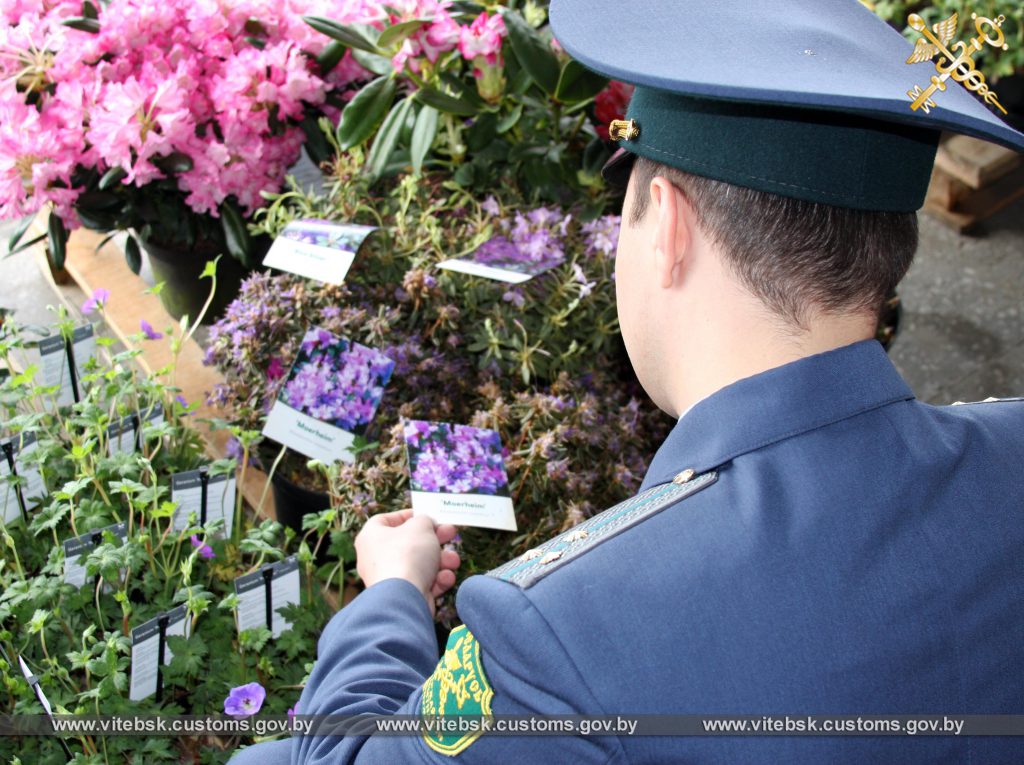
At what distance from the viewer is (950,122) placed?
70cm

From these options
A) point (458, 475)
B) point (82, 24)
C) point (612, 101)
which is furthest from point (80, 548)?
point (612, 101)

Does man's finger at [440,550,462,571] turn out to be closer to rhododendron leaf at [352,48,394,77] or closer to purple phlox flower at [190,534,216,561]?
purple phlox flower at [190,534,216,561]

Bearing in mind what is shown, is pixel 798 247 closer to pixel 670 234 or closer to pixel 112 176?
pixel 670 234

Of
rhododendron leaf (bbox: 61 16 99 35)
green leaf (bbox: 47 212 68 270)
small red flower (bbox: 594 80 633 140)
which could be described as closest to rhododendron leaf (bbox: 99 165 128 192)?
green leaf (bbox: 47 212 68 270)

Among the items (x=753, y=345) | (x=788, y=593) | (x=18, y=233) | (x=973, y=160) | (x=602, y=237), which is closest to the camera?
(x=788, y=593)

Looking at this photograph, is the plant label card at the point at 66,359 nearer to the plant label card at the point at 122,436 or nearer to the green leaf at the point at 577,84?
the plant label card at the point at 122,436

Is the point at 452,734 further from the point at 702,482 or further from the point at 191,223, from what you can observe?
the point at 191,223

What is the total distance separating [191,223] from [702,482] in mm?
1292

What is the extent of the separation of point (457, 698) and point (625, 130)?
534 millimetres

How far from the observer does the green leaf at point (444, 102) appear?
5.14ft

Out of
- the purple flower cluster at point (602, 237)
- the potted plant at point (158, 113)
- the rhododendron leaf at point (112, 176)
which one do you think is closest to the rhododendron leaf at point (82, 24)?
the potted plant at point (158, 113)

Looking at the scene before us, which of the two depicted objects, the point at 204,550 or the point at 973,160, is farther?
the point at 973,160

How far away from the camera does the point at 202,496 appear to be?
1283mm

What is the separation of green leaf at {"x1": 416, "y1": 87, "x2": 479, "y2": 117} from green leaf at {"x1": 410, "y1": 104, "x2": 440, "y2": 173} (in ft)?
0.12
